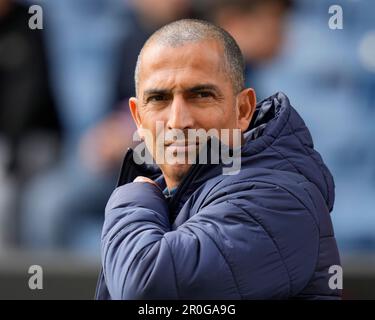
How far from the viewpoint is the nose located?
1.78 metres

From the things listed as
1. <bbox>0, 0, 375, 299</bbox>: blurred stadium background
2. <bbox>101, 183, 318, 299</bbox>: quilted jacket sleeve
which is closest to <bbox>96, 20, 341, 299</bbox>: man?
<bbox>101, 183, 318, 299</bbox>: quilted jacket sleeve

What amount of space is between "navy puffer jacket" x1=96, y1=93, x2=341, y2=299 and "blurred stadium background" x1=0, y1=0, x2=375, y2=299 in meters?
2.01

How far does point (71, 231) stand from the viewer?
3.85 meters

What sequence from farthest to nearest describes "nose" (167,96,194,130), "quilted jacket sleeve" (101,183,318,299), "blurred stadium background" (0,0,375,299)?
"blurred stadium background" (0,0,375,299) → "nose" (167,96,194,130) → "quilted jacket sleeve" (101,183,318,299)

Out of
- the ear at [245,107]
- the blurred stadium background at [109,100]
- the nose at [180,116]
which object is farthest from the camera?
the blurred stadium background at [109,100]

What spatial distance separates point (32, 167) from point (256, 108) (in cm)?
213

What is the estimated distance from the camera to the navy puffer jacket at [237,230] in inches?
63.7

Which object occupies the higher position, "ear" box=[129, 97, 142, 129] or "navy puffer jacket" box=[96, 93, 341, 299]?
"ear" box=[129, 97, 142, 129]

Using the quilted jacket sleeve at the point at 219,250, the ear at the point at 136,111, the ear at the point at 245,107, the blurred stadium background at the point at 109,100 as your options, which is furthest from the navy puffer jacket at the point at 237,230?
the blurred stadium background at the point at 109,100

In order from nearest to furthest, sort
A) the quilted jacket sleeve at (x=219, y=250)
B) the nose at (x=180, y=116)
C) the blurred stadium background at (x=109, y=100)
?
the quilted jacket sleeve at (x=219, y=250), the nose at (x=180, y=116), the blurred stadium background at (x=109, y=100)

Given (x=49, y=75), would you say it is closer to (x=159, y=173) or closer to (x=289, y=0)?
(x=289, y=0)

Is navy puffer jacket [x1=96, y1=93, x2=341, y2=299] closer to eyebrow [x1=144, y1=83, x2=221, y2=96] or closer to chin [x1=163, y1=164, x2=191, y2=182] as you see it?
chin [x1=163, y1=164, x2=191, y2=182]

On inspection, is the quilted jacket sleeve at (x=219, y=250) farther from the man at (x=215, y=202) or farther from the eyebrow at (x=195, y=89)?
the eyebrow at (x=195, y=89)
